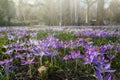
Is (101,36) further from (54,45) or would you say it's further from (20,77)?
(20,77)

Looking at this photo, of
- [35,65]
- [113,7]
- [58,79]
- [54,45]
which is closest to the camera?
[58,79]

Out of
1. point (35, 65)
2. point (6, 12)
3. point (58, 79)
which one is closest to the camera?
point (58, 79)

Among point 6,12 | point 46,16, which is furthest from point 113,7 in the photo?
point 6,12

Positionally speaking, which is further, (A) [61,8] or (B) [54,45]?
(A) [61,8]

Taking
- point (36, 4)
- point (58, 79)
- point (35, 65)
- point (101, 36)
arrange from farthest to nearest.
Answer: point (36, 4) < point (101, 36) < point (35, 65) < point (58, 79)

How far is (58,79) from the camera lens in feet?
4.58

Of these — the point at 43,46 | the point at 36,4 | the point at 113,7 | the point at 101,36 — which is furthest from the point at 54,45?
the point at 113,7

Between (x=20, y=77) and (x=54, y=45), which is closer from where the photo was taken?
(x=20, y=77)

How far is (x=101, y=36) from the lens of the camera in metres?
3.99

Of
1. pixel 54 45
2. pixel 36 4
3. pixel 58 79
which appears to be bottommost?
pixel 58 79

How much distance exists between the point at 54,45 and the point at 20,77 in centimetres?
51

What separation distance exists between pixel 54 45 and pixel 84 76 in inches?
20.2

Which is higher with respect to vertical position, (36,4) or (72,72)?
(36,4)

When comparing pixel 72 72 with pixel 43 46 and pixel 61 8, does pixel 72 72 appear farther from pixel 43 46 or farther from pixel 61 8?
pixel 61 8
